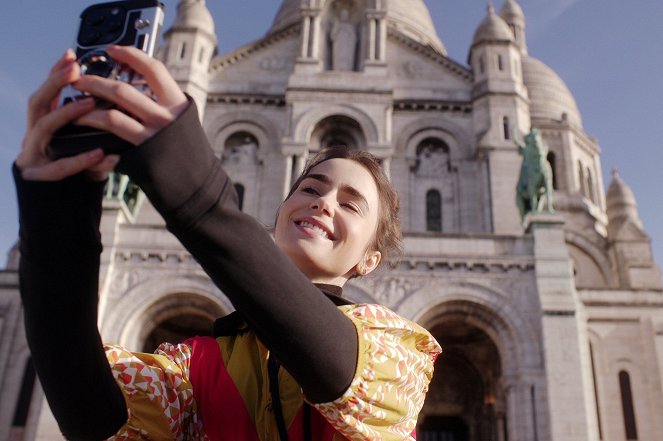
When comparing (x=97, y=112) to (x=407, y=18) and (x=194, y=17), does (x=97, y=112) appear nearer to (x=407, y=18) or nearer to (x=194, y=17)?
(x=194, y=17)

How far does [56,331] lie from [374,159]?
1204 millimetres

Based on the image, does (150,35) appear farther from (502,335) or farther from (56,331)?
(502,335)

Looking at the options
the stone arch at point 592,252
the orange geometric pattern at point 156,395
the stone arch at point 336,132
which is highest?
the stone arch at point 336,132

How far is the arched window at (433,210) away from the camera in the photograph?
62.9 ft

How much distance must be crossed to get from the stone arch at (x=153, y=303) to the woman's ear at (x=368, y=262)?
11.9 m

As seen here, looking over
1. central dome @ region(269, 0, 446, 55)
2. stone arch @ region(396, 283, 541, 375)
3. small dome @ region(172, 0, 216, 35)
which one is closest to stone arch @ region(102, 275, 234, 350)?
stone arch @ region(396, 283, 541, 375)

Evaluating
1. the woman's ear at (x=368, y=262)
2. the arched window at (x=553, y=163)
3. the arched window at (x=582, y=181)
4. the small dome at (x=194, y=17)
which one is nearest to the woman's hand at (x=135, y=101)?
the woman's ear at (x=368, y=262)

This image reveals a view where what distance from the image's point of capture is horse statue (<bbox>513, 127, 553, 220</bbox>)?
1531cm

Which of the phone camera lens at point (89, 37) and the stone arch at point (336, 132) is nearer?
the phone camera lens at point (89, 37)

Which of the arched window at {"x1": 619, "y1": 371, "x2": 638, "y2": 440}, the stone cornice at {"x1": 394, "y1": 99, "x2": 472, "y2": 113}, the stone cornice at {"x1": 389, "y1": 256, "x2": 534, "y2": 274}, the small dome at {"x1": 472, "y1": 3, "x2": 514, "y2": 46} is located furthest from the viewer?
the small dome at {"x1": 472, "y1": 3, "x2": 514, "y2": 46}

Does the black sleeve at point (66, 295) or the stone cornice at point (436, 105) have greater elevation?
the stone cornice at point (436, 105)

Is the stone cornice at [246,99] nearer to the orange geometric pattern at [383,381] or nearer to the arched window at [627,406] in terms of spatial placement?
the arched window at [627,406]

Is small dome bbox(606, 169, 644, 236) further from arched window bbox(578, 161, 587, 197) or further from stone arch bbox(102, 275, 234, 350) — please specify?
stone arch bbox(102, 275, 234, 350)

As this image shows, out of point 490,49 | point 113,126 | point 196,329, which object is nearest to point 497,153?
point 490,49
